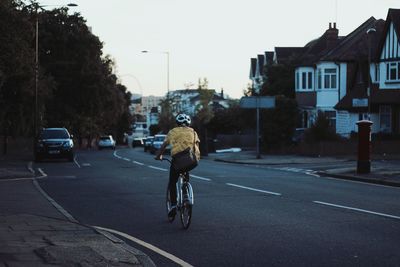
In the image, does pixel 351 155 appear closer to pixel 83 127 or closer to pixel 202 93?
pixel 83 127

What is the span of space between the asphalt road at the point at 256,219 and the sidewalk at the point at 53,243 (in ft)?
1.42

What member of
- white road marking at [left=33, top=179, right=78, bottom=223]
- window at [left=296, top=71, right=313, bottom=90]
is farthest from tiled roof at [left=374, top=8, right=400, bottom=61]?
→ white road marking at [left=33, top=179, right=78, bottom=223]

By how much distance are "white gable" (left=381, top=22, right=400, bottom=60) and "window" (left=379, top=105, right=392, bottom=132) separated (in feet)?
11.1

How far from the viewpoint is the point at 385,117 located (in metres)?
44.6

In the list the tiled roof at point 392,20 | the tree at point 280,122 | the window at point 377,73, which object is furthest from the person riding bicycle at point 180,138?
the window at point 377,73

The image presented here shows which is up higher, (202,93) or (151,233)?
(202,93)

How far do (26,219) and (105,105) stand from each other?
54872mm

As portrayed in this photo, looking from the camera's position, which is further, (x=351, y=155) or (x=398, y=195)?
(x=351, y=155)

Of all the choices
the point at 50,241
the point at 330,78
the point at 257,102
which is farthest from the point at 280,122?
the point at 50,241

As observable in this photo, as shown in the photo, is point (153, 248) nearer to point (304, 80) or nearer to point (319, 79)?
point (319, 79)

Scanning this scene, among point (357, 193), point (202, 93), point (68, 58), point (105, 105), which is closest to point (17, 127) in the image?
point (68, 58)

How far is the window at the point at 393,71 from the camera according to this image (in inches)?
1681

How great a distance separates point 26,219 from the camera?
10914 mm

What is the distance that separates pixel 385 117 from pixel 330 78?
770 centimetres
